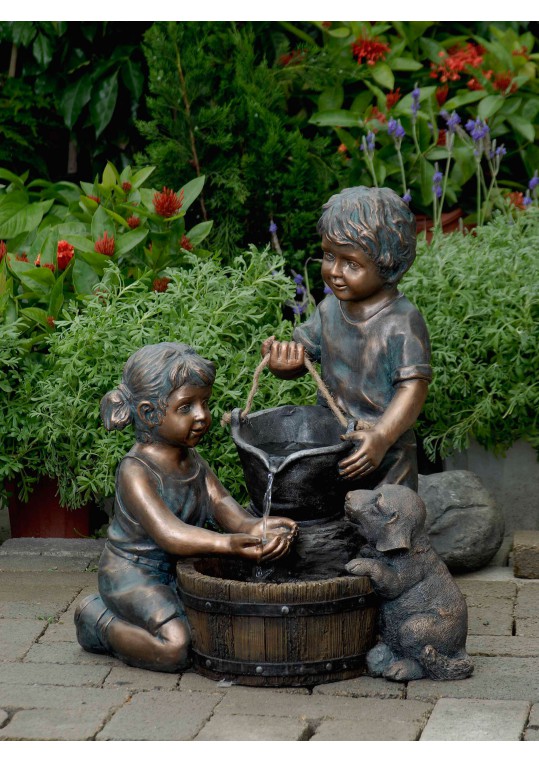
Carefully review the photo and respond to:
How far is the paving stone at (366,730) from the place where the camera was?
3682 mm

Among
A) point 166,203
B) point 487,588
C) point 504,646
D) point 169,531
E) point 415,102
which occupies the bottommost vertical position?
point 487,588

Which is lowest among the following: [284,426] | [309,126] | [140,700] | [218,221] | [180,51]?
[140,700]

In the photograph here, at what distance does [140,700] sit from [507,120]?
210 inches

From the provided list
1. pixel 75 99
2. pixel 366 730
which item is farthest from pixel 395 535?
pixel 75 99

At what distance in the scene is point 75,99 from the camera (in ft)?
27.0

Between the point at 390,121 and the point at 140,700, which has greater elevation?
the point at 390,121

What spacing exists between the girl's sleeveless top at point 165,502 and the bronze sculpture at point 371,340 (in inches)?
22.2

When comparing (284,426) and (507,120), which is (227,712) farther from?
(507,120)

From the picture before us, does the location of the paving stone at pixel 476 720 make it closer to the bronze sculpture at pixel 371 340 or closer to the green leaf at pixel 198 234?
the bronze sculpture at pixel 371 340

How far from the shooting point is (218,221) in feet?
24.7

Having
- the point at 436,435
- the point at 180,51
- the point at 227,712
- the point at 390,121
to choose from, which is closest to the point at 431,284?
the point at 436,435

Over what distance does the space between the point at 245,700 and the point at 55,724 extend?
629mm

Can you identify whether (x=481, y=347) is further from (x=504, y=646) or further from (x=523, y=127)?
(x=523, y=127)

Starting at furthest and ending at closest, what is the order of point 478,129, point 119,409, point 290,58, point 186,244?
1. point 290,58
2. point 478,129
3. point 186,244
4. point 119,409
